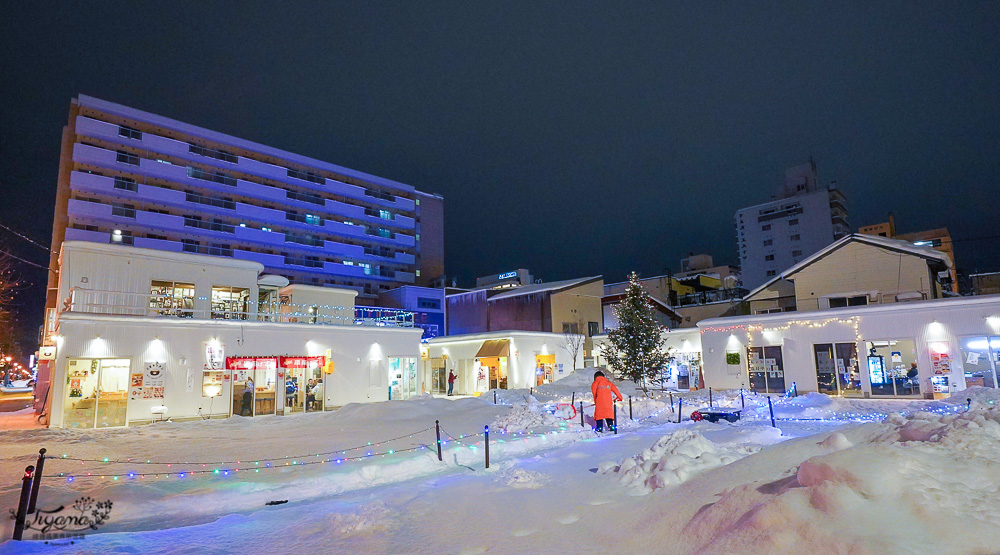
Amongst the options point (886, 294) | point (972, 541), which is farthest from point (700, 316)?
point (972, 541)

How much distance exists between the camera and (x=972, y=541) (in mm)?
4031

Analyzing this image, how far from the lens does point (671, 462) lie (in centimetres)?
820

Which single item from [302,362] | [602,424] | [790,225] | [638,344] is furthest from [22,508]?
[790,225]

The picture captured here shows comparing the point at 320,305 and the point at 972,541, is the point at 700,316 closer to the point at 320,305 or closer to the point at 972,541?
the point at 320,305

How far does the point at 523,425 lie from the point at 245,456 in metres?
7.19

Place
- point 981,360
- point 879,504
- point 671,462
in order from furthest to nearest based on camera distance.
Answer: point 981,360 → point 671,462 → point 879,504

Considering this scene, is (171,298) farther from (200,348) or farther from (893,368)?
(893,368)

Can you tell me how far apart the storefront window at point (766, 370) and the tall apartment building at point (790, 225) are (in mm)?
43085

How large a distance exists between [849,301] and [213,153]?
185ft

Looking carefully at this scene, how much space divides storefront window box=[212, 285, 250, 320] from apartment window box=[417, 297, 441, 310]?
32.7 m

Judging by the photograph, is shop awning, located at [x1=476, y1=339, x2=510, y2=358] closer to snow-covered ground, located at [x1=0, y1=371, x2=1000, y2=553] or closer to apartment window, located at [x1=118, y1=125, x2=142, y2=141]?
snow-covered ground, located at [x1=0, y1=371, x2=1000, y2=553]

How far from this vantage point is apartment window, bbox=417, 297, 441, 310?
57.5 meters

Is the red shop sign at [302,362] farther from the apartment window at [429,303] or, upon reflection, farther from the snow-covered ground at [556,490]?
the apartment window at [429,303]

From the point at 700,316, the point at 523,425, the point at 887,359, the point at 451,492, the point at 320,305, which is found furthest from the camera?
the point at 700,316
